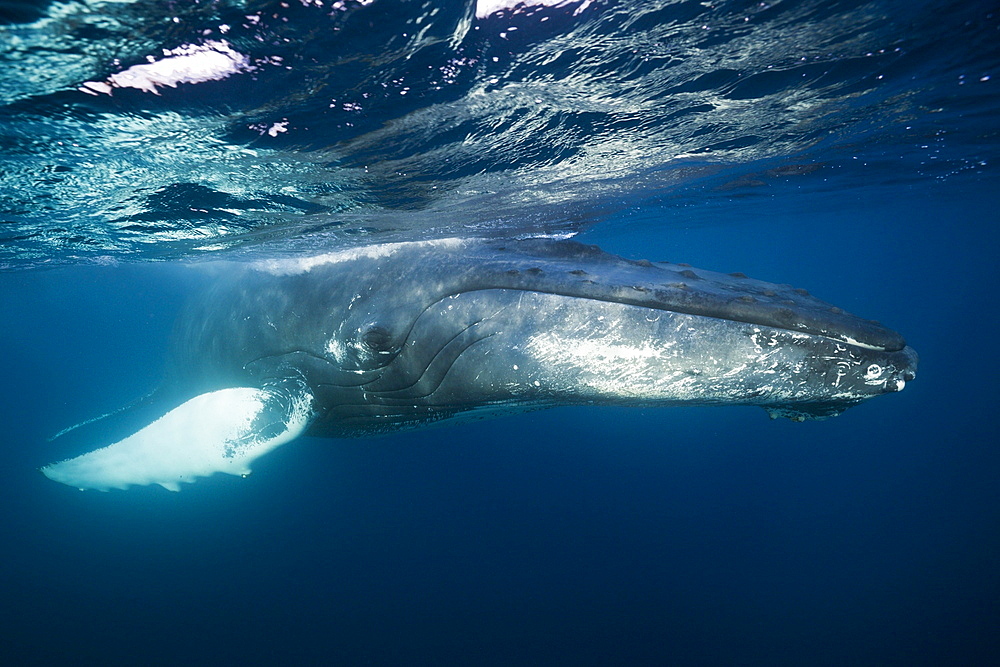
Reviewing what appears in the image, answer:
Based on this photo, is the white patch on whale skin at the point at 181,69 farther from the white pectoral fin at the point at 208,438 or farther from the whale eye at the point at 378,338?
the white pectoral fin at the point at 208,438

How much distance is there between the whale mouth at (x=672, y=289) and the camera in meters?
2.97

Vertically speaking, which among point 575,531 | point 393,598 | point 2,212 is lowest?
point 575,531

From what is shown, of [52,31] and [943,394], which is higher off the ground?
[52,31]

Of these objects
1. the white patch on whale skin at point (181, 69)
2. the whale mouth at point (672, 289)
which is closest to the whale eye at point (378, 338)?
the whale mouth at point (672, 289)

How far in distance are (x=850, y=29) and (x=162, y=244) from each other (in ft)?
54.7

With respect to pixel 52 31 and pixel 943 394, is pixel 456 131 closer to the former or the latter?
pixel 52 31

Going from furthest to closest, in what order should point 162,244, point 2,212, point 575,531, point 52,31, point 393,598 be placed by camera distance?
1. point 575,531
2. point 393,598
3. point 162,244
4. point 2,212
5. point 52,31

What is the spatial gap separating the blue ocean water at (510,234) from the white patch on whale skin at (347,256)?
1.67 m

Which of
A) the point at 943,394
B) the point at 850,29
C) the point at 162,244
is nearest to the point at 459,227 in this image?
the point at 162,244

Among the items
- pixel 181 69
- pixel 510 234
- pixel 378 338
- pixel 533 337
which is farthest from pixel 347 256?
pixel 510 234

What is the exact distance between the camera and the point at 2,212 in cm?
930

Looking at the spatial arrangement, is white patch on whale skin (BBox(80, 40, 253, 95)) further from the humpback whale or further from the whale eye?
the whale eye

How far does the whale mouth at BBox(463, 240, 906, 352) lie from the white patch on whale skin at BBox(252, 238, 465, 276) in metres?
0.73

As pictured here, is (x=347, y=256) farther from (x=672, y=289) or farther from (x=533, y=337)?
(x=672, y=289)
